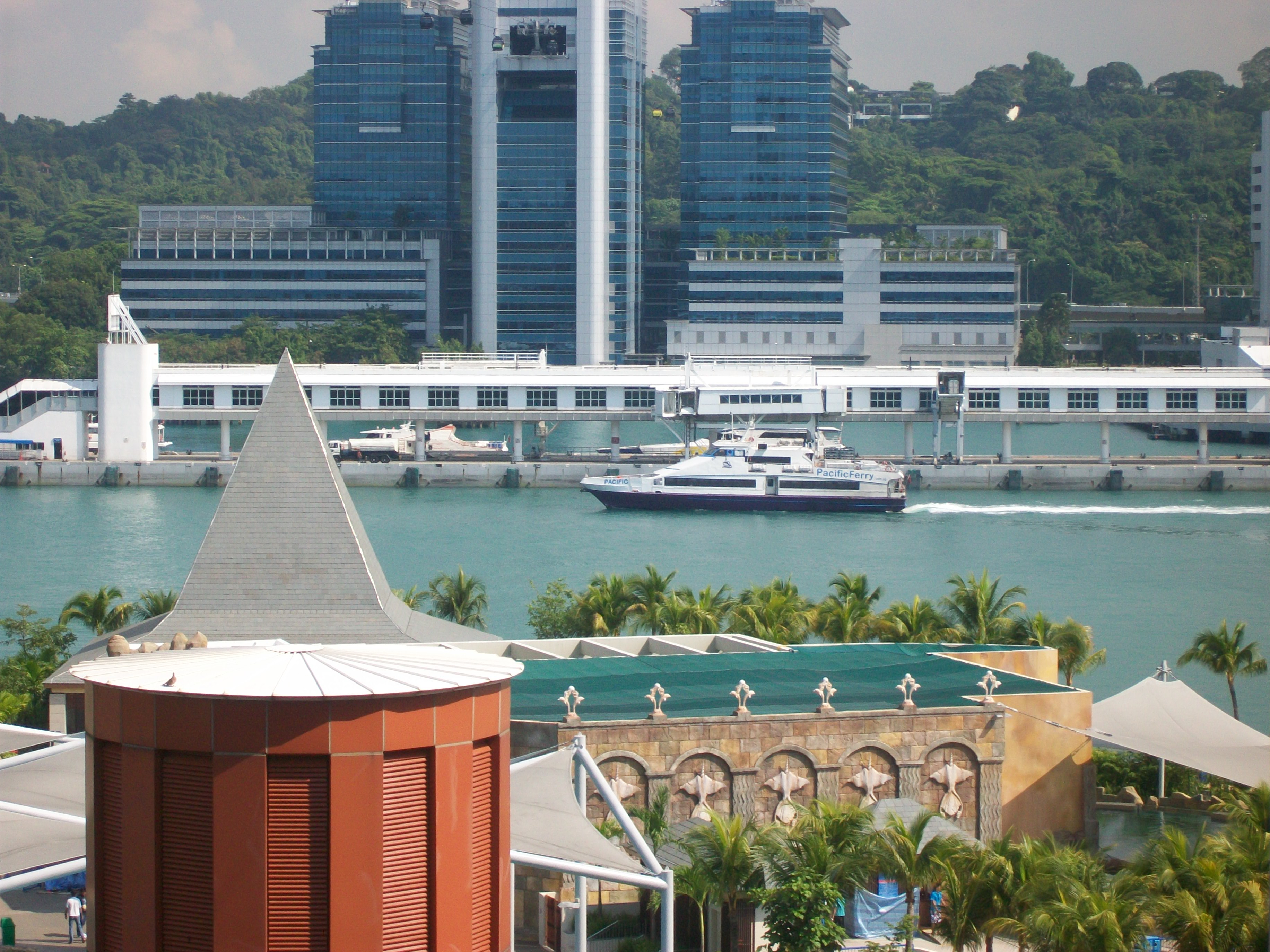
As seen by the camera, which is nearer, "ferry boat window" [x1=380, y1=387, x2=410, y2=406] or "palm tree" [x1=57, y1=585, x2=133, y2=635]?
"palm tree" [x1=57, y1=585, x2=133, y2=635]

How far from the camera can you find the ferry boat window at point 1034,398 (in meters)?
72.0

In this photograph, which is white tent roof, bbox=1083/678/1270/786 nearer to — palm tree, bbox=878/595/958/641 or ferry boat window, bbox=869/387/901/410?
palm tree, bbox=878/595/958/641

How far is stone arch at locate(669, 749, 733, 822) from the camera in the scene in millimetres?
18344

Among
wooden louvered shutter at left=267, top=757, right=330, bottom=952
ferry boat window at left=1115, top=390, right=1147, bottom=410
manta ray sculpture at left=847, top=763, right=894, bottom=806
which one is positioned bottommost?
manta ray sculpture at left=847, top=763, right=894, bottom=806

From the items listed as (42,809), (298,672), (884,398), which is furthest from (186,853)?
(884,398)

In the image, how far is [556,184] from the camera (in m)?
112

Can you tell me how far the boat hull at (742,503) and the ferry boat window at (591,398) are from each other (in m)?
10.2

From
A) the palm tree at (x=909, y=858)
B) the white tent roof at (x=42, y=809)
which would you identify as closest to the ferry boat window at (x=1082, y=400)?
the palm tree at (x=909, y=858)

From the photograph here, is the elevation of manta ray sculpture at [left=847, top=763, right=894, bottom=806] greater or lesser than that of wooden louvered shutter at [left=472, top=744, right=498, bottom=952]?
lesser

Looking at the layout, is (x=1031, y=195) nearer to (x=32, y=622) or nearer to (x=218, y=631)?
(x=32, y=622)

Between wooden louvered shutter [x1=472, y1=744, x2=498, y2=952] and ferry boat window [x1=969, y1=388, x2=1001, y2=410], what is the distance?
6285 cm

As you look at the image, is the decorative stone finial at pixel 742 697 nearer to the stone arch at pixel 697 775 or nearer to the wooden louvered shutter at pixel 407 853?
the stone arch at pixel 697 775

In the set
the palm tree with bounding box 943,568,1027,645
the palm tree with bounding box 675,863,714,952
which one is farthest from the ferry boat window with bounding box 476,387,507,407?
the palm tree with bounding box 675,863,714,952

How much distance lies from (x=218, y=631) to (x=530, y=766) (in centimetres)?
665
